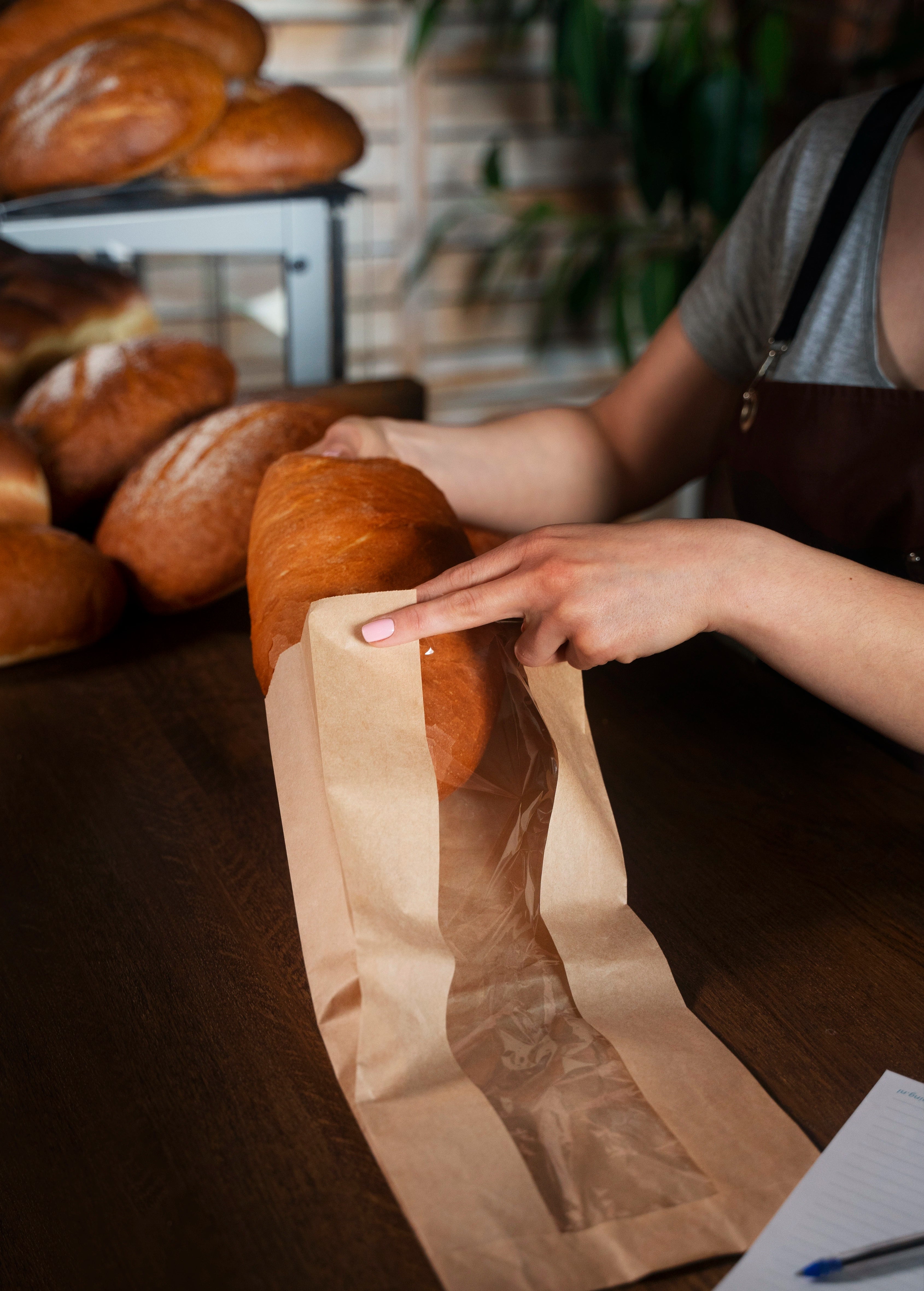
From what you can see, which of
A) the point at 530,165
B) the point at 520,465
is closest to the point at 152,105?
the point at 520,465

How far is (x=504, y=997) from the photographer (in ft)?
2.08

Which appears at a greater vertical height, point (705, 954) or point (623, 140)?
point (623, 140)

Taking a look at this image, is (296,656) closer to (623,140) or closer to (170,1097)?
(170,1097)

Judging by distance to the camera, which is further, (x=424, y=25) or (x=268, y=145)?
(x=424, y=25)

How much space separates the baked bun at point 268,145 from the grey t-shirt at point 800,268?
648 mm

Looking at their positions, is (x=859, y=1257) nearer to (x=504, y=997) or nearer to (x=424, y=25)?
(x=504, y=997)

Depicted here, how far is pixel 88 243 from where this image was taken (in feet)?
4.56

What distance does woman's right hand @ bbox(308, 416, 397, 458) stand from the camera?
1.07 m

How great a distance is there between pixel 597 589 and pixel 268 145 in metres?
1.13

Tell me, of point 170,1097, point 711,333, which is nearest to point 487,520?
point 711,333

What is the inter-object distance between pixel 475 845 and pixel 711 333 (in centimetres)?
74

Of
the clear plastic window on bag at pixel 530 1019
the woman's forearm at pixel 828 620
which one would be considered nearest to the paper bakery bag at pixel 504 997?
the clear plastic window on bag at pixel 530 1019

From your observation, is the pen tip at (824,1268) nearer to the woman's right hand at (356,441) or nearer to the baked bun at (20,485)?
the woman's right hand at (356,441)

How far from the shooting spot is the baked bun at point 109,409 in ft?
4.10
